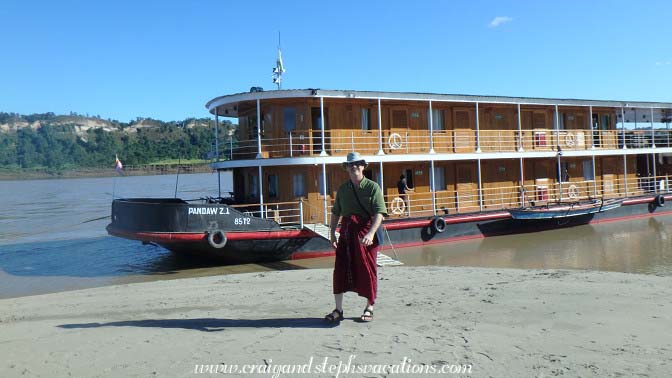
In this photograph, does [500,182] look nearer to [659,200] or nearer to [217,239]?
[659,200]

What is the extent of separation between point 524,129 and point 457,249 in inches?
244

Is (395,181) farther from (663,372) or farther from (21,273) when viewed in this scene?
(663,372)

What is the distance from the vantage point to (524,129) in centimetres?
1866

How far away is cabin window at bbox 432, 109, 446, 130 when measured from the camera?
16.8 metres

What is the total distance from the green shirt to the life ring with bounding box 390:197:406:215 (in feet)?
33.5

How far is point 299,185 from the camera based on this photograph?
574 inches

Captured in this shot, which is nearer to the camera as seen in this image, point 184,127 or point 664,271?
point 664,271

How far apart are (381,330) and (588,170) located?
18443mm

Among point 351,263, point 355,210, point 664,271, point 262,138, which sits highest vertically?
point 262,138

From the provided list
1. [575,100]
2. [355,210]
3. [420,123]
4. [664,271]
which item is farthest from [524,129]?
[355,210]

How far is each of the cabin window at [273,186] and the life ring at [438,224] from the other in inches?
177

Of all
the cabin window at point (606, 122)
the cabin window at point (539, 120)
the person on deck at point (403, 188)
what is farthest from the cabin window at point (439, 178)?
the cabin window at point (606, 122)

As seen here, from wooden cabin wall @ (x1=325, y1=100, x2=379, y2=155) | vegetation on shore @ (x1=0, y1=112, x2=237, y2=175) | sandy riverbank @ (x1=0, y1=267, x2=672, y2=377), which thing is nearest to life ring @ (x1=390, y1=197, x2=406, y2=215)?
wooden cabin wall @ (x1=325, y1=100, x2=379, y2=155)

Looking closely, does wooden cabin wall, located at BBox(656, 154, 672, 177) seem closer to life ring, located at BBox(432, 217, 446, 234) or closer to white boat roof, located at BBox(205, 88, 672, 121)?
white boat roof, located at BBox(205, 88, 672, 121)
